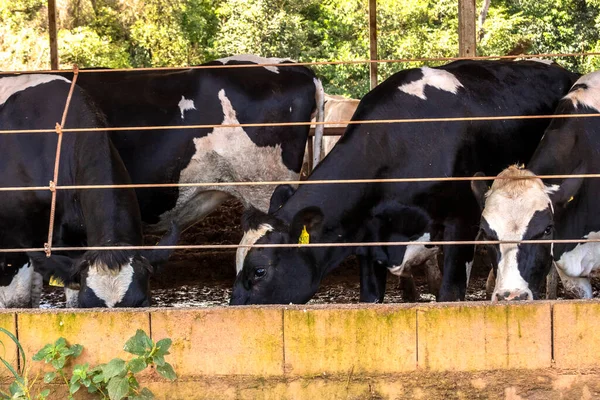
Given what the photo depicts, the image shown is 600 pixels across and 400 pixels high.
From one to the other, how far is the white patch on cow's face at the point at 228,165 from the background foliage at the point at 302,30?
13.9 meters

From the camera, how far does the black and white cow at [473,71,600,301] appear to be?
466 cm

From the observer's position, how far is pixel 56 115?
6.08m

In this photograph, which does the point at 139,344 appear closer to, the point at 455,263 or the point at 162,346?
the point at 162,346

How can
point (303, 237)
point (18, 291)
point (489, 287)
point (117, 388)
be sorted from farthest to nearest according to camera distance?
point (489, 287), point (18, 291), point (303, 237), point (117, 388)

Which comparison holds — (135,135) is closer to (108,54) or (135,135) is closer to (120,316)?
(120,316)

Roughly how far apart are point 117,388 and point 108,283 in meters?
1.10

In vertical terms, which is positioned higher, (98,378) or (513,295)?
(513,295)

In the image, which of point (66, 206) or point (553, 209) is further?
→ point (66, 206)

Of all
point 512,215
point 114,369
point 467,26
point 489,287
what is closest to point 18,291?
point 114,369

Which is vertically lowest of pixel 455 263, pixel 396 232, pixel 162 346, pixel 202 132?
pixel 162 346

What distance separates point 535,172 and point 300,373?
2043 mm

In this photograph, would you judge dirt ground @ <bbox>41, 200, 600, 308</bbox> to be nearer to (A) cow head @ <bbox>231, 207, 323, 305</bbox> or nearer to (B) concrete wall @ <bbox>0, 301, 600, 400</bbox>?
(A) cow head @ <bbox>231, 207, 323, 305</bbox>

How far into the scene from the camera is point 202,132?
6.97 meters

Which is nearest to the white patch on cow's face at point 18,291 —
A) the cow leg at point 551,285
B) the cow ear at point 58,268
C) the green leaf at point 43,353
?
the cow ear at point 58,268
